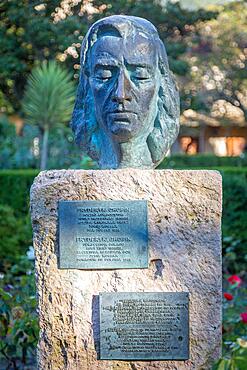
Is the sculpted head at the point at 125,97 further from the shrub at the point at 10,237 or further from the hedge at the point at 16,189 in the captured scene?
the hedge at the point at 16,189

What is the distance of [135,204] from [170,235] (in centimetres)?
26

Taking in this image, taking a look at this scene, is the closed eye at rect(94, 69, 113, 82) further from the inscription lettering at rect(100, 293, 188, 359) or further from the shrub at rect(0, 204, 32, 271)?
the shrub at rect(0, 204, 32, 271)

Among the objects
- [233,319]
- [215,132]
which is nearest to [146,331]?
[233,319]

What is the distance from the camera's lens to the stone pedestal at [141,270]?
3.82 metres

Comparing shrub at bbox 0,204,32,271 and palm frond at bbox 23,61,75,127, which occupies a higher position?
palm frond at bbox 23,61,75,127

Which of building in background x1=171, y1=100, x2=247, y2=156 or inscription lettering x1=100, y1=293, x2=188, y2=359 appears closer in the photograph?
inscription lettering x1=100, y1=293, x2=188, y2=359

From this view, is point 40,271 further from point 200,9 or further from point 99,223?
point 200,9

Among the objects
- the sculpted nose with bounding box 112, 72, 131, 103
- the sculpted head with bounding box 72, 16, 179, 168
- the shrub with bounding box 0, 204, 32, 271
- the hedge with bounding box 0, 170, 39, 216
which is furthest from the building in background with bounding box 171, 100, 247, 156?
the sculpted nose with bounding box 112, 72, 131, 103

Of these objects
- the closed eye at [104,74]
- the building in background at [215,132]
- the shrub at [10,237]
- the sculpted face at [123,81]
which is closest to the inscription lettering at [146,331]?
the sculpted face at [123,81]

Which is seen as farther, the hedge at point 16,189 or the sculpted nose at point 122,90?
the hedge at point 16,189

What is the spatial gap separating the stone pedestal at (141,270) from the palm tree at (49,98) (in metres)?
9.89

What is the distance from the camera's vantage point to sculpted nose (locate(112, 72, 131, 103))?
397 cm

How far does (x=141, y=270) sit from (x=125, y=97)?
0.99 metres

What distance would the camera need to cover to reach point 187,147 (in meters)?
37.5
